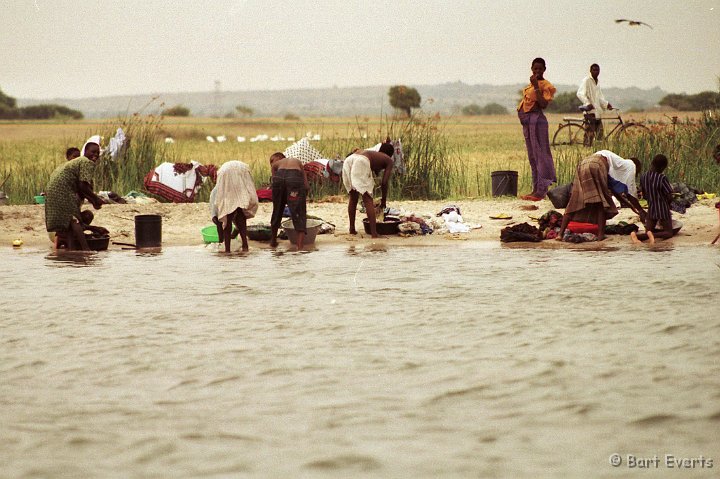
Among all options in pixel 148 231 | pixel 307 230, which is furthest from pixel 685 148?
pixel 148 231

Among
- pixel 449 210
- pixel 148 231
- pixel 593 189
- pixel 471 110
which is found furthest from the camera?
pixel 471 110

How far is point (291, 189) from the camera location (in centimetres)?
1238

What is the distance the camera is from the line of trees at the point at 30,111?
86.4 m

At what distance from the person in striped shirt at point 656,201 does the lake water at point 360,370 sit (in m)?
1.08

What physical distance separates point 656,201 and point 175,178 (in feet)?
24.7

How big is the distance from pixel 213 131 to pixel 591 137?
56.0m

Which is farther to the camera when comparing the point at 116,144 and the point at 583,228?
the point at 116,144

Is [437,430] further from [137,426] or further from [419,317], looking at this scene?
[419,317]

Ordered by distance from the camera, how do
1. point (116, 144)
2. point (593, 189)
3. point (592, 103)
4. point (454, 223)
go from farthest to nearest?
point (592, 103)
point (116, 144)
point (454, 223)
point (593, 189)

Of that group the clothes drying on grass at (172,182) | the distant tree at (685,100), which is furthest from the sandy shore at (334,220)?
Result: the distant tree at (685,100)

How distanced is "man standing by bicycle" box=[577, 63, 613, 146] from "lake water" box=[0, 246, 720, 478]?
7.25 metres

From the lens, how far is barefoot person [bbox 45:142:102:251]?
12.0 m

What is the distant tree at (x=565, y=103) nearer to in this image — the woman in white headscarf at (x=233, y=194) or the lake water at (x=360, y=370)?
the woman in white headscarf at (x=233, y=194)

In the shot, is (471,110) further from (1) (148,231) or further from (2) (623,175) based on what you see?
(2) (623,175)
